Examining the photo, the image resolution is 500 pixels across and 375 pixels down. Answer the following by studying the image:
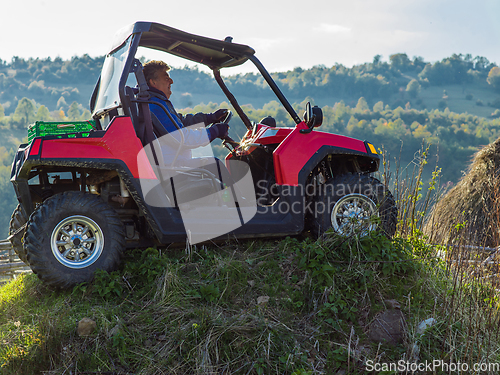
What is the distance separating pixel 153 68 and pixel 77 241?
183 centimetres

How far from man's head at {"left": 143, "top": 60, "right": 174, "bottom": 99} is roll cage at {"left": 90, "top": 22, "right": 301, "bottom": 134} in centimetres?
19

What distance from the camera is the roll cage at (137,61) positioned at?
382 centimetres

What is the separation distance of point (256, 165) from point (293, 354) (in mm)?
2305

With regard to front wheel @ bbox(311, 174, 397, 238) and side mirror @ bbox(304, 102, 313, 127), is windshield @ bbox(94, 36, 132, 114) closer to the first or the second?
side mirror @ bbox(304, 102, 313, 127)

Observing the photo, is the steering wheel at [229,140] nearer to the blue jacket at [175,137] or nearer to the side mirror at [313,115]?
the blue jacket at [175,137]

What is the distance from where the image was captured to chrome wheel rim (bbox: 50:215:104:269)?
354cm

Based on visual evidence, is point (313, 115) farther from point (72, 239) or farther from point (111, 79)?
point (72, 239)

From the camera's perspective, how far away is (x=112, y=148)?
367cm

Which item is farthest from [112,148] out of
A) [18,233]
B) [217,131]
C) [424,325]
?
[424,325]

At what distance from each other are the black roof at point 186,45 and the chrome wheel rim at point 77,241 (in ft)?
5.43

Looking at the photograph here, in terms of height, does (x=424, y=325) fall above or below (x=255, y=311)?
below

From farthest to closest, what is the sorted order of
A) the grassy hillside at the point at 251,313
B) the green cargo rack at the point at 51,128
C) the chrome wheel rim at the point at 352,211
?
the chrome wheel rim at the point at 352,211 < the green cargo rack at the point at 51,128 < the grassy hillside at the point at 251,313

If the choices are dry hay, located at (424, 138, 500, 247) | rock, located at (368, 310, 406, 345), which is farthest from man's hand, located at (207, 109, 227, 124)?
dry hay, located at (424, 138, 500, 247)

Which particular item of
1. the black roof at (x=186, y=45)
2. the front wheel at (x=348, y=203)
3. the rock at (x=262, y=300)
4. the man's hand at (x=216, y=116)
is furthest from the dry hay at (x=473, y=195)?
the rock at (x=262, y=300)
